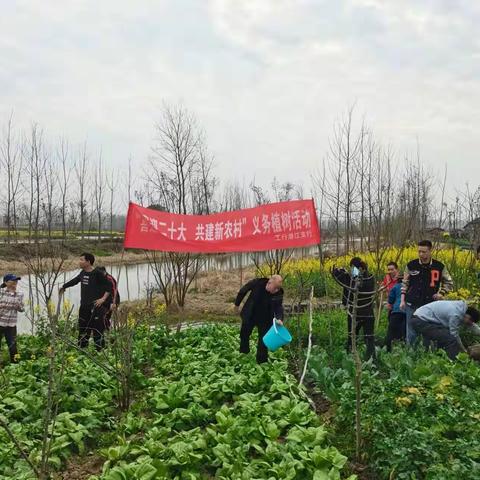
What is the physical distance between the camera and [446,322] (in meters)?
5.90

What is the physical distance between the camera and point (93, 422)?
4695 mm

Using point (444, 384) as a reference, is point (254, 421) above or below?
below

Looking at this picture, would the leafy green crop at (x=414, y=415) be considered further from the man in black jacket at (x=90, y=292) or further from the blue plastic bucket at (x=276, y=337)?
the man in black jacket at (x=90, y=292)

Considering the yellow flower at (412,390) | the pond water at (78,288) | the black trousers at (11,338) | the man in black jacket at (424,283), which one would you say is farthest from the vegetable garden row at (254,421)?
the pond water at (78,288)

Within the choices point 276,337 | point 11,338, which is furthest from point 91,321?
point 276,337

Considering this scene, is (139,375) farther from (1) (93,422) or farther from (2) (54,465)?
(2) (54,465)

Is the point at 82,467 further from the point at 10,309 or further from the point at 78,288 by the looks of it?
the point at 78,288

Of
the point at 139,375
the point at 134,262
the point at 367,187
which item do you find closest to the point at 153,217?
the point at 139,375

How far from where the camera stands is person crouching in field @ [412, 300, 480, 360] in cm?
578

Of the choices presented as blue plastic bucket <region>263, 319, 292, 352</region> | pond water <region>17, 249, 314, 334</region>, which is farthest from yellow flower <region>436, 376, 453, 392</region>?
pond water <region>17, 249, 314, 334</region>

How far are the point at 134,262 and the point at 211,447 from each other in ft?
99.8

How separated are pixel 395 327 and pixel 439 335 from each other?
1.33 m

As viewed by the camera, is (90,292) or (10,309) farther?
(90,292)

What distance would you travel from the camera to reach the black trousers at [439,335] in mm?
5938
